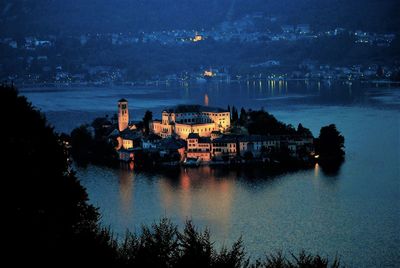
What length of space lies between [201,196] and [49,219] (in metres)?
4.87

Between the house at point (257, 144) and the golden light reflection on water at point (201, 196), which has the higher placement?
the house at point (257, 144)

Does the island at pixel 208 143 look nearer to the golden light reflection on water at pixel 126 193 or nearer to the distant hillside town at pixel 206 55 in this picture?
the golden light reflection on water at pixel 126 193

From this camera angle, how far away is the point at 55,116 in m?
15.9

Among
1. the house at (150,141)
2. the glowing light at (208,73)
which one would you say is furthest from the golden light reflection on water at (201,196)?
the glowing light at (208,73)

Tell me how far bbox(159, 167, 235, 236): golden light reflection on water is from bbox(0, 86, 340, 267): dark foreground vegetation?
3156 millimetres

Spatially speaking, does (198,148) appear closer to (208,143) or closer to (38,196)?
(208,143)

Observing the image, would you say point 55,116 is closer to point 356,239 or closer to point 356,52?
point 356,239

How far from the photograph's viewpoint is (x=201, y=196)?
7.38 metres

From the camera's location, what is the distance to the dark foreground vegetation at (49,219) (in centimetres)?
241

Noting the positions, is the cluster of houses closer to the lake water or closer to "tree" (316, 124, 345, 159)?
"tree" (316, 124, 345, 159)

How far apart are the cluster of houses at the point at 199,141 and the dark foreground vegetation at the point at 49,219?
6.72 meters

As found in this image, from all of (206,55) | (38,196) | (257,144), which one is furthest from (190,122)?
(206,55)

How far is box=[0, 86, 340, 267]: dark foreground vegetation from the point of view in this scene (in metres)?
2.41

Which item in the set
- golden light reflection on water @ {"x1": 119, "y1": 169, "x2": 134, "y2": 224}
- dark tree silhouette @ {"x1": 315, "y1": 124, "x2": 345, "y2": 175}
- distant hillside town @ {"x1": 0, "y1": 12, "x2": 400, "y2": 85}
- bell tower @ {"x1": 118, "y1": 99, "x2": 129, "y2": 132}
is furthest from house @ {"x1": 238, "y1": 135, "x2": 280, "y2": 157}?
distant hillside town @ {"x1": 0, "y1": 12, "x2": 400, "y2": 85}
